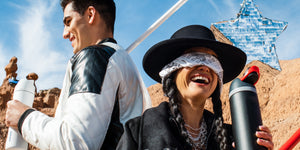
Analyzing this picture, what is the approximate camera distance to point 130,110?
2545mm

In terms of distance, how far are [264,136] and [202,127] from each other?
65 centimetres

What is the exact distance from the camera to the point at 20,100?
104 inches

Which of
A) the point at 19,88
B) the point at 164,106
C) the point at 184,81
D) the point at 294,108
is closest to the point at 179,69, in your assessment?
the point at 184,81

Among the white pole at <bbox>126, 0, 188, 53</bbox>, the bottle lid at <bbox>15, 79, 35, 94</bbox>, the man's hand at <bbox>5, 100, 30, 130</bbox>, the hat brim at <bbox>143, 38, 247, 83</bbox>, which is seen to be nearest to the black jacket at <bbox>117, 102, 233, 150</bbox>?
the hat brim at <bbox>143, 38, 247, 83</bbox>

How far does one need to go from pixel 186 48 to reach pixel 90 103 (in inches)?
28.7

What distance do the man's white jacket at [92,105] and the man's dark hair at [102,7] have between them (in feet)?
1.24

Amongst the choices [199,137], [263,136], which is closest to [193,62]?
[199,137]

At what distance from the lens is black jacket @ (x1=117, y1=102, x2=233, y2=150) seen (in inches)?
79.2

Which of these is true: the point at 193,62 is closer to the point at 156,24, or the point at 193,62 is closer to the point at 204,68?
the point at 204,68

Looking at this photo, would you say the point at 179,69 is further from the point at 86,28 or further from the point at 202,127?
the point at 86,28

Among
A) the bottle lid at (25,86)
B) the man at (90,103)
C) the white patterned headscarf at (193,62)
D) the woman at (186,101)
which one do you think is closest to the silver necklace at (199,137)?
the woman at (186,101)

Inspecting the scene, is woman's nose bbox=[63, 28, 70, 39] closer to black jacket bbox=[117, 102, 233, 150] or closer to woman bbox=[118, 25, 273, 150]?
woman bbox=[118, 25, 273, 150]

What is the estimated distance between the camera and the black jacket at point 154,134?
2.01 meters

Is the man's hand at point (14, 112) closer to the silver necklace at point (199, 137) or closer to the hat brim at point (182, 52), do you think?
the hat brim at point (182, 52)
